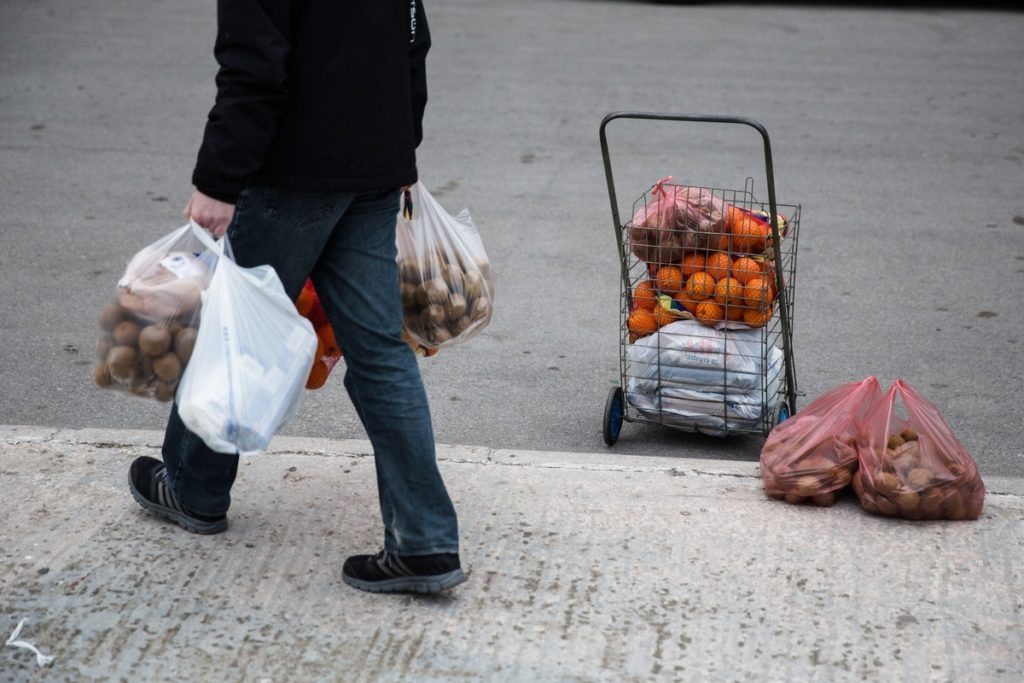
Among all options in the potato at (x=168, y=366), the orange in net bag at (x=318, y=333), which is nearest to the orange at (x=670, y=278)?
the orange in net bag at (x=318, y=333)

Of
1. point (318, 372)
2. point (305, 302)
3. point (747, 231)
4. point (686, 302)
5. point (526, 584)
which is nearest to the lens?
point (526, 584)

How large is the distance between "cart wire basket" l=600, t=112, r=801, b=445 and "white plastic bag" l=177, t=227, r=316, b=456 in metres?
1.46

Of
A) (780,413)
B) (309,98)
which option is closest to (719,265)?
(780,413)

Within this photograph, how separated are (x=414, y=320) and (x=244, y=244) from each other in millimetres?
603

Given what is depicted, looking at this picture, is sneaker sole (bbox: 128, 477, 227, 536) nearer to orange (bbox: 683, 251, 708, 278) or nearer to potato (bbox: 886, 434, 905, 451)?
orange (bbox: 683, 251, 708, 278)

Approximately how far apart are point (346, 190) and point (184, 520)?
42.6 inches

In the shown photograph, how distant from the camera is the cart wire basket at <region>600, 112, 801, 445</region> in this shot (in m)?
3.88

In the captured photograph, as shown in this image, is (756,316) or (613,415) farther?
(613,415)

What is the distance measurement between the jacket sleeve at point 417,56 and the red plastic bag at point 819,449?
4.50ft

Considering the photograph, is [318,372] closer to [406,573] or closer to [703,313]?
[406,573]

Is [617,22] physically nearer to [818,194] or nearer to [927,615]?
[818,194]

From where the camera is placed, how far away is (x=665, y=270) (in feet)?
13.1

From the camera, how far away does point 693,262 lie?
12.9ft

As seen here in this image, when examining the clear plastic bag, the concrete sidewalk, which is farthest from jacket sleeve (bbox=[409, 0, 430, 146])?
the concrete sidewalk
